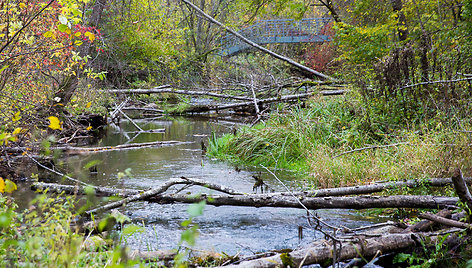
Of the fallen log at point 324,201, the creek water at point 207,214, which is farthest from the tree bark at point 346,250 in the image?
the fallen log at point 324,201

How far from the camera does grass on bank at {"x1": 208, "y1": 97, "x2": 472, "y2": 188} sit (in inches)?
210

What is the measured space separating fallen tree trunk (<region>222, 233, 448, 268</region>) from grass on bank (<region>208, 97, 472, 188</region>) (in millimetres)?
1847

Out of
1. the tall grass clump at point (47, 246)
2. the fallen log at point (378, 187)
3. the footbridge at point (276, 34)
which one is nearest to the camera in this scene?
the tall grass clump at point (47, 246)

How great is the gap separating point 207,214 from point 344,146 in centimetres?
333

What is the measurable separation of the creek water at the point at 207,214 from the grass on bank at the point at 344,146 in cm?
59

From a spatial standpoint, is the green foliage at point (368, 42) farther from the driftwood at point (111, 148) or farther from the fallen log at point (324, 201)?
the fallen log at point (324, 201)

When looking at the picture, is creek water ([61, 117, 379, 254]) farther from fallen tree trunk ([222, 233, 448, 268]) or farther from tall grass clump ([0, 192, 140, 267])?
tall grass clump ([0, 192, 140, 267])

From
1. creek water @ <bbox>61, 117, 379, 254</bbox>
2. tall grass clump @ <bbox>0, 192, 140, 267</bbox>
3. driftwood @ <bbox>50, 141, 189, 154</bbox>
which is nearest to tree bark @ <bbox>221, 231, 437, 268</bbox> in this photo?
creek water @ <bbox>61, 117, 379, 254</bbox>

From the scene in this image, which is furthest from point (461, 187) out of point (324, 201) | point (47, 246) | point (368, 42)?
point (368, 42)

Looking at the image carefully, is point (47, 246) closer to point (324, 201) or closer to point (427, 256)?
point (427, 256)

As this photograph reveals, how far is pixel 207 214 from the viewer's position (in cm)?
532

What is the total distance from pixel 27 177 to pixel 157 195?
3.55 meters

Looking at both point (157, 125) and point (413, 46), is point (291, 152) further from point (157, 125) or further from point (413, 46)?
point (157, 125)

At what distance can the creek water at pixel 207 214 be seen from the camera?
4250 millimetres
